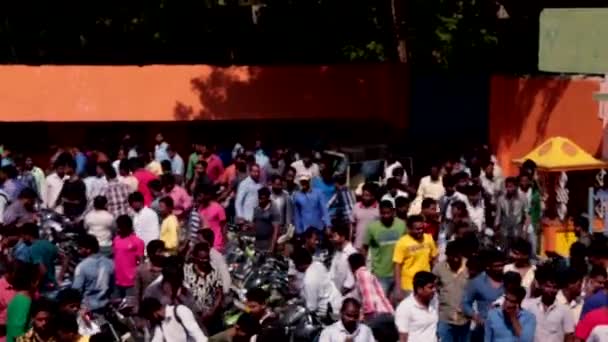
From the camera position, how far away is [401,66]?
27.9 meters

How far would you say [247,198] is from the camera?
1881 centimetres

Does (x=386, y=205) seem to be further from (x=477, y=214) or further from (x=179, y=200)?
(x=179, y=200)

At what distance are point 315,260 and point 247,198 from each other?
5.00 m

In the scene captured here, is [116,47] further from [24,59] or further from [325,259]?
[325,259]

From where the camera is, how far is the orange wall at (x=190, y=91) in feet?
90.7

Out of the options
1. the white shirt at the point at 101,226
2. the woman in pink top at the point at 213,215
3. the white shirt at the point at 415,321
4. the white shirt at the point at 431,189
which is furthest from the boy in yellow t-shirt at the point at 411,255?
the white shirt at the point at 431,189

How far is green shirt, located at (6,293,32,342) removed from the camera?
11.4m

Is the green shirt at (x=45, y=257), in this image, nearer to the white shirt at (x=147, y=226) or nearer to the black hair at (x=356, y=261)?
the white shirt at (x=147, y=226)

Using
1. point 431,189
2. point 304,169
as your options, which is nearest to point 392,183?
point 431,189

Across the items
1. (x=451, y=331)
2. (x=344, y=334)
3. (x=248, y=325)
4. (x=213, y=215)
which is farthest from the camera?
(x=213, y=215)

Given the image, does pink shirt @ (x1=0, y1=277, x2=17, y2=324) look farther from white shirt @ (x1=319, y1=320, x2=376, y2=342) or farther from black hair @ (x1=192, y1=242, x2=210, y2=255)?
white shirt @ (x1=319, y1=320, x2=376, y2=342)

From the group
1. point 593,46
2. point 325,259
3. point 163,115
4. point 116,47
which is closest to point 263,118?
point 163,115

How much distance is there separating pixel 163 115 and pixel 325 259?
12695 millimetres

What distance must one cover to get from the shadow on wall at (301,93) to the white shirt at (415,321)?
1570 cm
